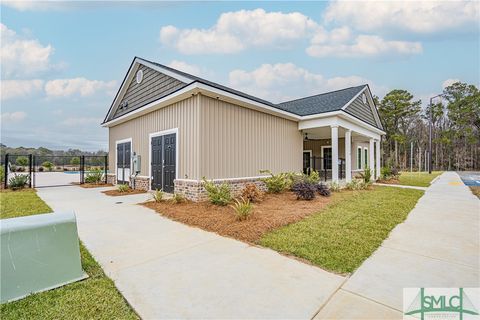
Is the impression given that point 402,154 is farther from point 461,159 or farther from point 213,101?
point 213,101

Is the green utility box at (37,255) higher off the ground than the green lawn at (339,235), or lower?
higher

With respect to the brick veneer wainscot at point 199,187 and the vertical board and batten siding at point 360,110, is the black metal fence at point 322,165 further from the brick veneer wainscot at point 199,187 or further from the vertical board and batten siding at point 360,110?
the brick veneer wainscot at point 199,187

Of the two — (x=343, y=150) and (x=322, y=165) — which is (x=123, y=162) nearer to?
(x=322, y=165)

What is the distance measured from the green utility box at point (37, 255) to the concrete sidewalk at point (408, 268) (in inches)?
107

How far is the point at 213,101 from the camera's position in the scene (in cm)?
730

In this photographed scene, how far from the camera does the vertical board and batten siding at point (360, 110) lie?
1259 cm

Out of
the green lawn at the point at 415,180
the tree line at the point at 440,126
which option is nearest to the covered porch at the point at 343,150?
the green lawn at the point at 415,180

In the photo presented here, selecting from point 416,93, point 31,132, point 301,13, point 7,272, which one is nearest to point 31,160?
point 7,272

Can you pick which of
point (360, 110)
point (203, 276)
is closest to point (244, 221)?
point (203, 276)

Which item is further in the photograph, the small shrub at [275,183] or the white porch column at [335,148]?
the white porch column at [335,148]

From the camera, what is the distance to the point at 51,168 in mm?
23969

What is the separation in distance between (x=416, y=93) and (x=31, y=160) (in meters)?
45.6

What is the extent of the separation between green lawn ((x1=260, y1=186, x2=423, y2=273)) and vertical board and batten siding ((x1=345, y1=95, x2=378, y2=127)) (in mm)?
7466

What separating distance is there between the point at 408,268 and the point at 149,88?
1079cm
